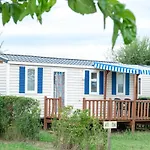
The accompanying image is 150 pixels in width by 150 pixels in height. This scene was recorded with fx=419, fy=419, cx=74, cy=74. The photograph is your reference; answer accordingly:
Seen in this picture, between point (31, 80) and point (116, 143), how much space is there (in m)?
5.17

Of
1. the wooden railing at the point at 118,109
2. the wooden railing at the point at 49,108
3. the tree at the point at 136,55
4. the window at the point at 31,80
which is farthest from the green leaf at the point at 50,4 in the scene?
the tree at the point at 136,55

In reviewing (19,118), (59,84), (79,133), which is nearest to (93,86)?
(59,84)

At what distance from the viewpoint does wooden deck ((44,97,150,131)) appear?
1586 centimetres

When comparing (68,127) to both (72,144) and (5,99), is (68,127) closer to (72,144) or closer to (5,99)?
(72,144)

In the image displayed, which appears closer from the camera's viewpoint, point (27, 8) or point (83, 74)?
point (27, 8)

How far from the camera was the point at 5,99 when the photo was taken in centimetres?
1334

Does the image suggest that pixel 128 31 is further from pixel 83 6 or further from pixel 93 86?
pixel 93 86

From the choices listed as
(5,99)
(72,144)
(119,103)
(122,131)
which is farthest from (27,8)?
(122,131)

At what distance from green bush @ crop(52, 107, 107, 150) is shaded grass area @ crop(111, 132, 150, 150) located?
158cm

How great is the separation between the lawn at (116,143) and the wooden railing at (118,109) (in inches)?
40.3

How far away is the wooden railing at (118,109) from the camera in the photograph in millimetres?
15867

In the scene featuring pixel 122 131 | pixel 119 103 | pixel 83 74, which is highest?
pixel 83 74

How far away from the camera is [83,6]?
3.64ft

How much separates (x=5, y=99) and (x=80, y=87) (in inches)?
203
